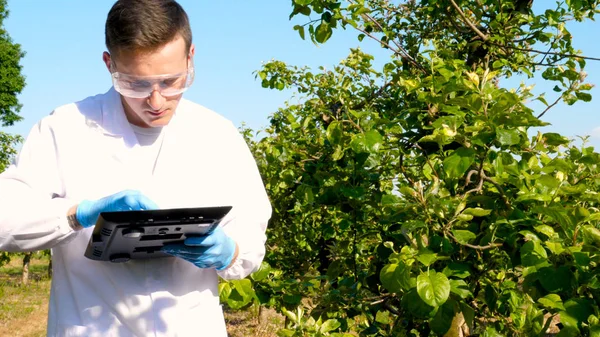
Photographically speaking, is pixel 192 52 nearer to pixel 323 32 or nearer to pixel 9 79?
pixel 323 32

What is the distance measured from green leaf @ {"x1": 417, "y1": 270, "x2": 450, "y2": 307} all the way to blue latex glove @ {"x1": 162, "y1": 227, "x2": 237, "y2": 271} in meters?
0.67

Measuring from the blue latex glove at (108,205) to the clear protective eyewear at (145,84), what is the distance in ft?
1.08

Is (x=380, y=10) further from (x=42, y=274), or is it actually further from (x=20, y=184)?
(x=42, y=274)

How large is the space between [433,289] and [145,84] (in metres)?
1.18

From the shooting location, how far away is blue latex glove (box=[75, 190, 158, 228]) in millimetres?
1918

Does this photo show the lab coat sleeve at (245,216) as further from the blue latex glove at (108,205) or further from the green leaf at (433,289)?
the green leaf at (433,289)

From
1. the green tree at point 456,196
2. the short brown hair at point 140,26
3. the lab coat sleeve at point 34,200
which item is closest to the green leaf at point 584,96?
the green tree at point 456,196

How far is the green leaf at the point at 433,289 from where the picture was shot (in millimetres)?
2123

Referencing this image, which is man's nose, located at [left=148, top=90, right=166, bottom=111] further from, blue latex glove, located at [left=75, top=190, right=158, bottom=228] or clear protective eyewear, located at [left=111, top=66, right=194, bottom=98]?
blue latex glove, located at [left=75, top=190, right=158, bottom=228]

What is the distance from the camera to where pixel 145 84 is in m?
2.02

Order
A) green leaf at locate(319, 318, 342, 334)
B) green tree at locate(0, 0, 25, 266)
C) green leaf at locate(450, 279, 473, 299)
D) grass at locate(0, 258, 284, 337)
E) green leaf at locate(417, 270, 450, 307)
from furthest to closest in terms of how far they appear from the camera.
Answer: green tree at locate(0, 0, 25, 266) → grass at locate(0, 258, 284, 337) → green leaf at locate(319, 318, 342, 334) → green leaf at locate(450, 279, 473, 299) → green leaf at locate(417, 270, 450, 307)

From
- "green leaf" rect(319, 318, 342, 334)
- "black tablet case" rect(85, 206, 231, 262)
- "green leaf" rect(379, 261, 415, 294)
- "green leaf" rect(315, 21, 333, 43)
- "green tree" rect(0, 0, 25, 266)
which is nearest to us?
"black tablet case" rect(85, 206, 231, 262)

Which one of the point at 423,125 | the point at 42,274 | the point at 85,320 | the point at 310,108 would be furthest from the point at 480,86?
the point at 42,274

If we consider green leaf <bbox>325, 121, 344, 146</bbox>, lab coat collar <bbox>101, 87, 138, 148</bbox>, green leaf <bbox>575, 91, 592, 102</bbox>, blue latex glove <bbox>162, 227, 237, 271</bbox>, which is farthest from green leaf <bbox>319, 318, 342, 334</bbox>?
green leaf <bbox>575, 91, 592, 102</bbox>
